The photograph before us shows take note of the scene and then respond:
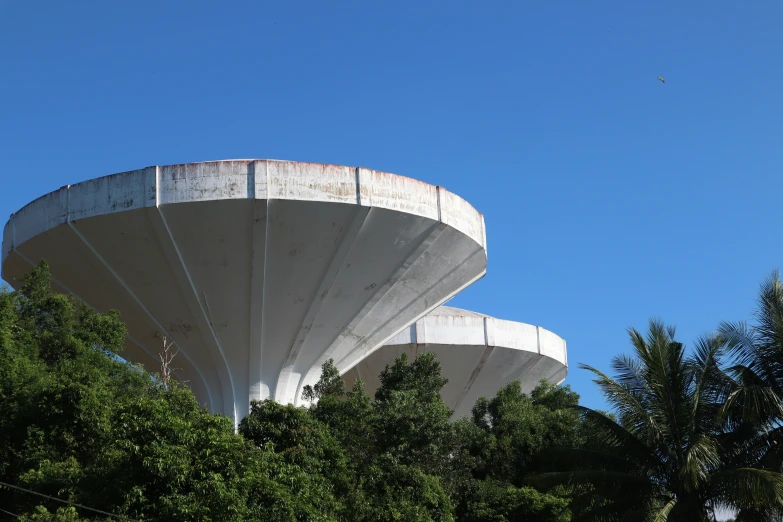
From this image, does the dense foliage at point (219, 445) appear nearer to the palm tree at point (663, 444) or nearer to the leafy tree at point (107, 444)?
the leafy tree at point (107, 444)

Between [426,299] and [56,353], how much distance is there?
8289 mm

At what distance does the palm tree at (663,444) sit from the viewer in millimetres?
16703

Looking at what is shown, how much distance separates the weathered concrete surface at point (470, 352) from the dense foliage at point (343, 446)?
9.83 m

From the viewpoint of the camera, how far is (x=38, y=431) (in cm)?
1680

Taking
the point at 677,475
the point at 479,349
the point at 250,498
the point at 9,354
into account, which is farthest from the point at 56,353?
the point at 479,349

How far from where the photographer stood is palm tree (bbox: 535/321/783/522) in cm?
1670

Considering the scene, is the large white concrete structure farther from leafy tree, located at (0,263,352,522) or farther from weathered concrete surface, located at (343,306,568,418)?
weathered concrete surface, located at (343,306,568,418)

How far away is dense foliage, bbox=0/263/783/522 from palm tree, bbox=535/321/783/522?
25 millimetres

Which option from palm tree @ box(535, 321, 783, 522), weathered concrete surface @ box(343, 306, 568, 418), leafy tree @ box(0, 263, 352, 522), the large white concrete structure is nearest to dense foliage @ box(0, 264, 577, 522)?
leafy tree @ box(0, 263, 352, 522)

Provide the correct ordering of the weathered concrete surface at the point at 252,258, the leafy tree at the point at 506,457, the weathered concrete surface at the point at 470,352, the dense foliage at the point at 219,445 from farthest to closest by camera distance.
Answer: the weathered concrete surface at the point at 470,352
the leafy tree at the point at 506,457
the weathered concrete surface at the point at 252,258
the dense foliage at the point at 219,445

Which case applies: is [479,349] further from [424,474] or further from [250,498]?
[250,498]

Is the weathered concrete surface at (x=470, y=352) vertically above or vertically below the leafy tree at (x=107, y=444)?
above

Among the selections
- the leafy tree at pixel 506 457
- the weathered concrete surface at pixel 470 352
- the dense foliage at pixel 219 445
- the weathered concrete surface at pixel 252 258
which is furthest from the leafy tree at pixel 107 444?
the weathered concrete surface at pixel 470 352

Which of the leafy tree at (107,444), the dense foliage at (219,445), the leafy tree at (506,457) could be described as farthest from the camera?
the leafy tree at (506,457)
